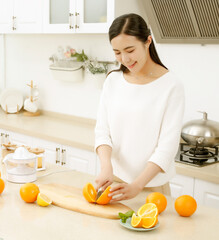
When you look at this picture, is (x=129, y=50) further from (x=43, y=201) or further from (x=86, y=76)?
(x=86, y=76)

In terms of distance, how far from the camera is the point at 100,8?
2.93 m

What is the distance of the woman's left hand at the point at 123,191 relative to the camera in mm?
1505

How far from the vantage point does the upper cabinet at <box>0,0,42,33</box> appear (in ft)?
11.1

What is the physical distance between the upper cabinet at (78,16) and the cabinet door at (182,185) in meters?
1.14

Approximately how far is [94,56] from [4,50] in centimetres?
126

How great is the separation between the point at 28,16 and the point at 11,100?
920 millimetres

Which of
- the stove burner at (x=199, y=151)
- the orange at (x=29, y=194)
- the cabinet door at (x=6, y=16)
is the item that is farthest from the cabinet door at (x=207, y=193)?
Result: the cabinet door at (x=6, y=16)

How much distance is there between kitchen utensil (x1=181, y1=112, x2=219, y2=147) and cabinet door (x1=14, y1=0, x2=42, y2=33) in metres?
1.53

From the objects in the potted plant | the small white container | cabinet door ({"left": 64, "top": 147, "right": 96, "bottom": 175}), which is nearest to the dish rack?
the small white container

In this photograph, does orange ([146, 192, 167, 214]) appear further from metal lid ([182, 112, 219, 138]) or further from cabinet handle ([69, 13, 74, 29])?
cabinet handle ([69, 13, 74, 29])

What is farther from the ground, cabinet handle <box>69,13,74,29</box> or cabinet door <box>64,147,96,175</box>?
cabinet handle <box>69,13,74,29</box>

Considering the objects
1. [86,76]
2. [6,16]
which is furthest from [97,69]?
[6,16]

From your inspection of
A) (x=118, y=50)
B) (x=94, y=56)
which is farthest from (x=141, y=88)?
(x=94, y=56)

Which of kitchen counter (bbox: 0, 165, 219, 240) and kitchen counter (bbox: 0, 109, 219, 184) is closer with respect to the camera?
kitchen counter (bbox: 0, 165, 219, 240)
